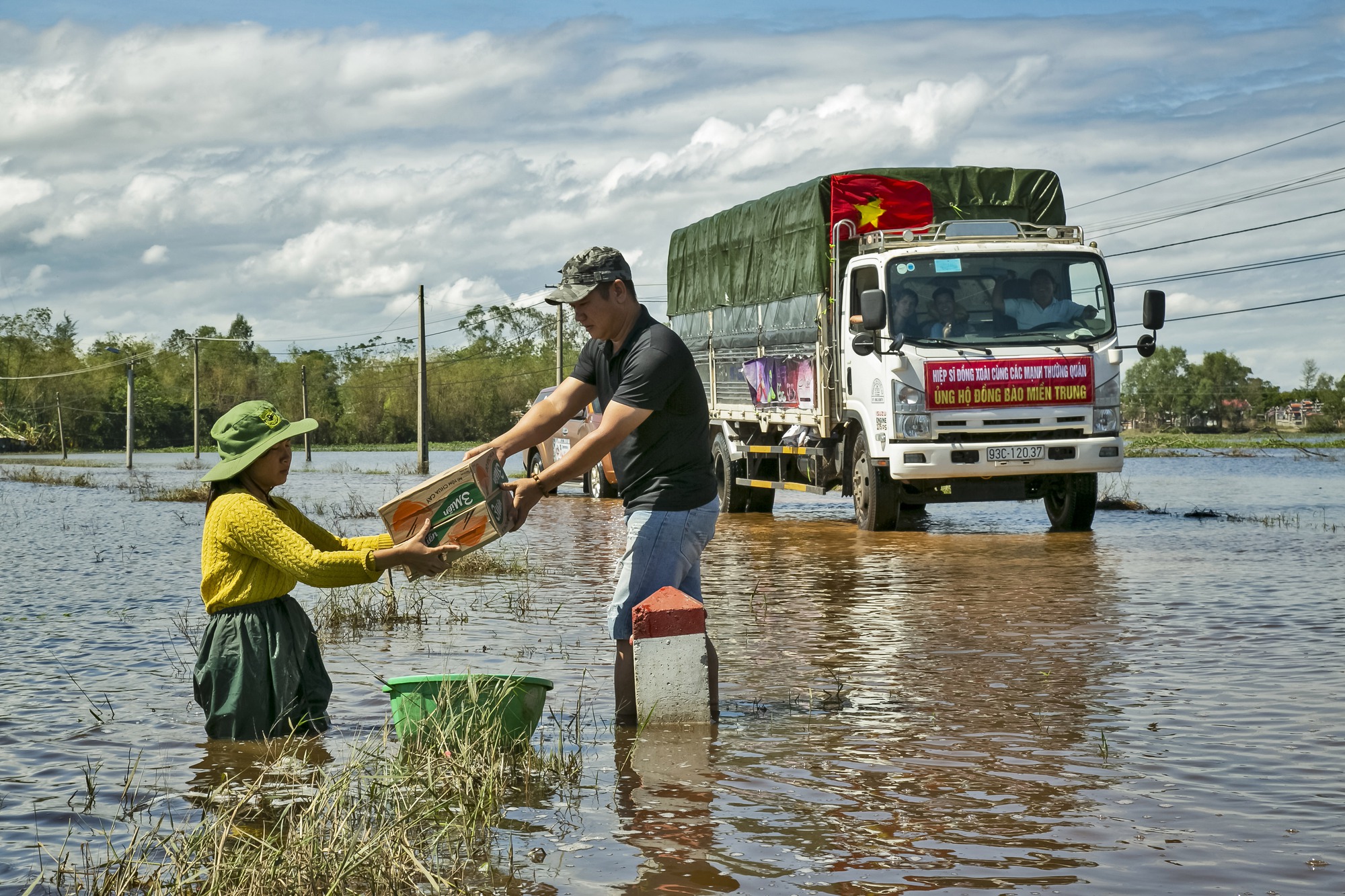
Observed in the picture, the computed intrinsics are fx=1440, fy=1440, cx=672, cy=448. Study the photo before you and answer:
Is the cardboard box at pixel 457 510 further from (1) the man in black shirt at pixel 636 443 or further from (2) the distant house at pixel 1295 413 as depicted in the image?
(2) the distant house at pixel 1295 413

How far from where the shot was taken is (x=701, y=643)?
602 cm

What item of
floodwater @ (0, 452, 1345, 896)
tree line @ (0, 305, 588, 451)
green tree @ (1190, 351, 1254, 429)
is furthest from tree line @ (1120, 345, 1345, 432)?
floodwater @ (0, 452, 1345, 896)

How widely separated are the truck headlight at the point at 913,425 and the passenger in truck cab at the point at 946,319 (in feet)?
2.85

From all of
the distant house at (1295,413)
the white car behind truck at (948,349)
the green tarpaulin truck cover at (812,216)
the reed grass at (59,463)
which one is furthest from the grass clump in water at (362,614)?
the distant house at (1295,413)

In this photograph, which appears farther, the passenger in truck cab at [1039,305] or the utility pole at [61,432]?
the utility pole at [61,432]

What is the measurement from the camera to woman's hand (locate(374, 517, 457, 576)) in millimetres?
5051

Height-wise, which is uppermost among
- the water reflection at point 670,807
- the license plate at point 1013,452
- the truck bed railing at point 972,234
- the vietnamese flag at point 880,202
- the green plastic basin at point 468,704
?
the vietnamese flag at point 880,202

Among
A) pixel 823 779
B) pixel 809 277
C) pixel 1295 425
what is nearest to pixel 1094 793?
pixel 823 779

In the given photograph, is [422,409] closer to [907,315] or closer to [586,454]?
[907,315]

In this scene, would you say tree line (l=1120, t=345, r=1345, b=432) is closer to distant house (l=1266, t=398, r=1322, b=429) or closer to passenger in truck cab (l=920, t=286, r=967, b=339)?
distant house (l=1266, t=398, r=1322, b=429)

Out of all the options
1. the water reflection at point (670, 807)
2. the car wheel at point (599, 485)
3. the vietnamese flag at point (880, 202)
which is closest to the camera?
the water reflection at point (670, 807)

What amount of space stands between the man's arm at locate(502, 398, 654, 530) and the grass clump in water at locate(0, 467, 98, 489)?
35887 mm

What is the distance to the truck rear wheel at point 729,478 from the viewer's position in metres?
20.3

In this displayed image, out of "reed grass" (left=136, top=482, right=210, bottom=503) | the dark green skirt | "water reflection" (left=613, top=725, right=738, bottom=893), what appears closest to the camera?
"water reflection" (left=613, top=725, right=738, bottom=893)
